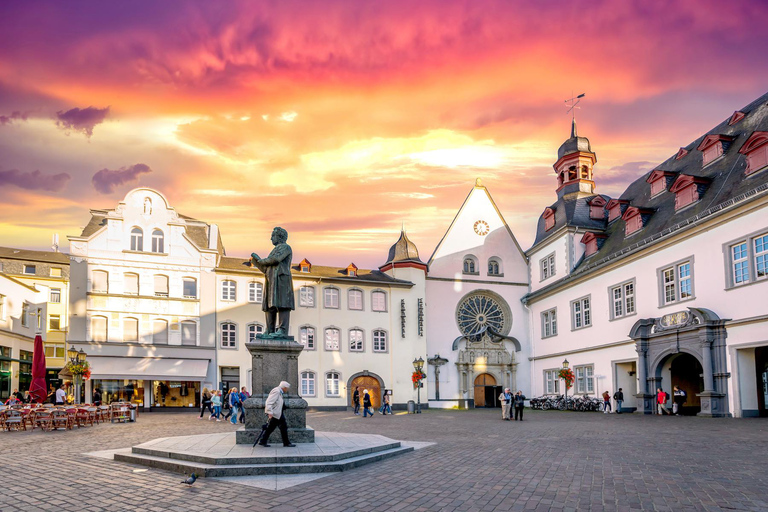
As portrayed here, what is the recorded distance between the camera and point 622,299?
37.1 metres

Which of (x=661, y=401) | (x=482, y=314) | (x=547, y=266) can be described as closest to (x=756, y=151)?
(x=661, y=401)

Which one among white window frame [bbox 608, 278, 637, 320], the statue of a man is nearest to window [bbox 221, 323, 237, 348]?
white window frame [bbox 608, 278, 637, 320]

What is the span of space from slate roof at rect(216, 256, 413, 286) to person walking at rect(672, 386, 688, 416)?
21473mm

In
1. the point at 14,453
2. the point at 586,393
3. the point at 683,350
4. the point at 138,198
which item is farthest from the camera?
the point at 138,198

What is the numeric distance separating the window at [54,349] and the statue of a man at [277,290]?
4493cm

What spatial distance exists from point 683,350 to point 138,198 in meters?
33.5

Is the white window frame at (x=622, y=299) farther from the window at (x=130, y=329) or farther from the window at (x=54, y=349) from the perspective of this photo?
the window at (x=54, y=349)

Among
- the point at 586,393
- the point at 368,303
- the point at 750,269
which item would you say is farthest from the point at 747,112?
the point at 368,303

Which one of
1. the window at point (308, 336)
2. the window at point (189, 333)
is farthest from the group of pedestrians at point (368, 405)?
the window at point (189, 333)

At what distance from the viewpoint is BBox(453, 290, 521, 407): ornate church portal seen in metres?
49.9

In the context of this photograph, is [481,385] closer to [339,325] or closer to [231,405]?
[339,325]

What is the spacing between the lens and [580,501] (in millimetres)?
9289

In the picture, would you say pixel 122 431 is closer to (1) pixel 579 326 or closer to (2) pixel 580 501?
(2) pixel 580 501

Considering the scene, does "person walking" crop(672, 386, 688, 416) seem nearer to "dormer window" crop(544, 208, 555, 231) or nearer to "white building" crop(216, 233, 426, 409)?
"dormer window" crop(544, 208, 555, 231)
